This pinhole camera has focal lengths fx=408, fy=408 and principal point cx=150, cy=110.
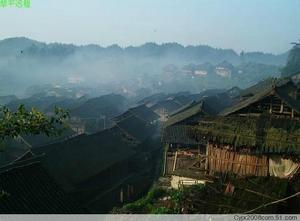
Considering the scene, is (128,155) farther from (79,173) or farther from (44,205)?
(44,205)

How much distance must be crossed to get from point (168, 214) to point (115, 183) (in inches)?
689

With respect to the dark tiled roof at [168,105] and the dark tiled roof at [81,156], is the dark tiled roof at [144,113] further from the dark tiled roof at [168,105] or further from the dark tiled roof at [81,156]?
the dark tiled roof at [81,156]

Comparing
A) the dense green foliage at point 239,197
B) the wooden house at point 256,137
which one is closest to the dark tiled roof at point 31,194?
the dense green foliage at point 239,197

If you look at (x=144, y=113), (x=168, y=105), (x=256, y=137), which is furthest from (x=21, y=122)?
(x=168, y=105)

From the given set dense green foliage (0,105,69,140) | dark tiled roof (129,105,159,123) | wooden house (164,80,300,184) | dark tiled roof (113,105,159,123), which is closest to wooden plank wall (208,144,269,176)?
wooden house (164,80,300,184)

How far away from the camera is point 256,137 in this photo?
22203 mm

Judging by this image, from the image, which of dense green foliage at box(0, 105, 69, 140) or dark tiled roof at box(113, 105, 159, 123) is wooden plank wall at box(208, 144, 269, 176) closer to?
dense green foliage at box(0, 105, 69, 140)

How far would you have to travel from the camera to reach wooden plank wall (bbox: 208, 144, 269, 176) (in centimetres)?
2291

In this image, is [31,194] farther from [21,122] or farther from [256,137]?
[256,137]

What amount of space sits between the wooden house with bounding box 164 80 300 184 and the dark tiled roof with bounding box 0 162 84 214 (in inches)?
377

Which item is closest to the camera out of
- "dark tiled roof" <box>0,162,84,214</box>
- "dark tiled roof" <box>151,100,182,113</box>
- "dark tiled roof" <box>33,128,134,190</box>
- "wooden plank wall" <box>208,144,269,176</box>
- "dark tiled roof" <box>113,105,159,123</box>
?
"dark tiled roof" <box>0,162,84,214</box>

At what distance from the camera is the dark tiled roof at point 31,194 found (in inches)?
616

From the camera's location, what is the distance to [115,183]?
35.7 m

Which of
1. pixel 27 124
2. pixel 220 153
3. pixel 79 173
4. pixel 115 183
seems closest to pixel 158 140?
pixel 115 183
